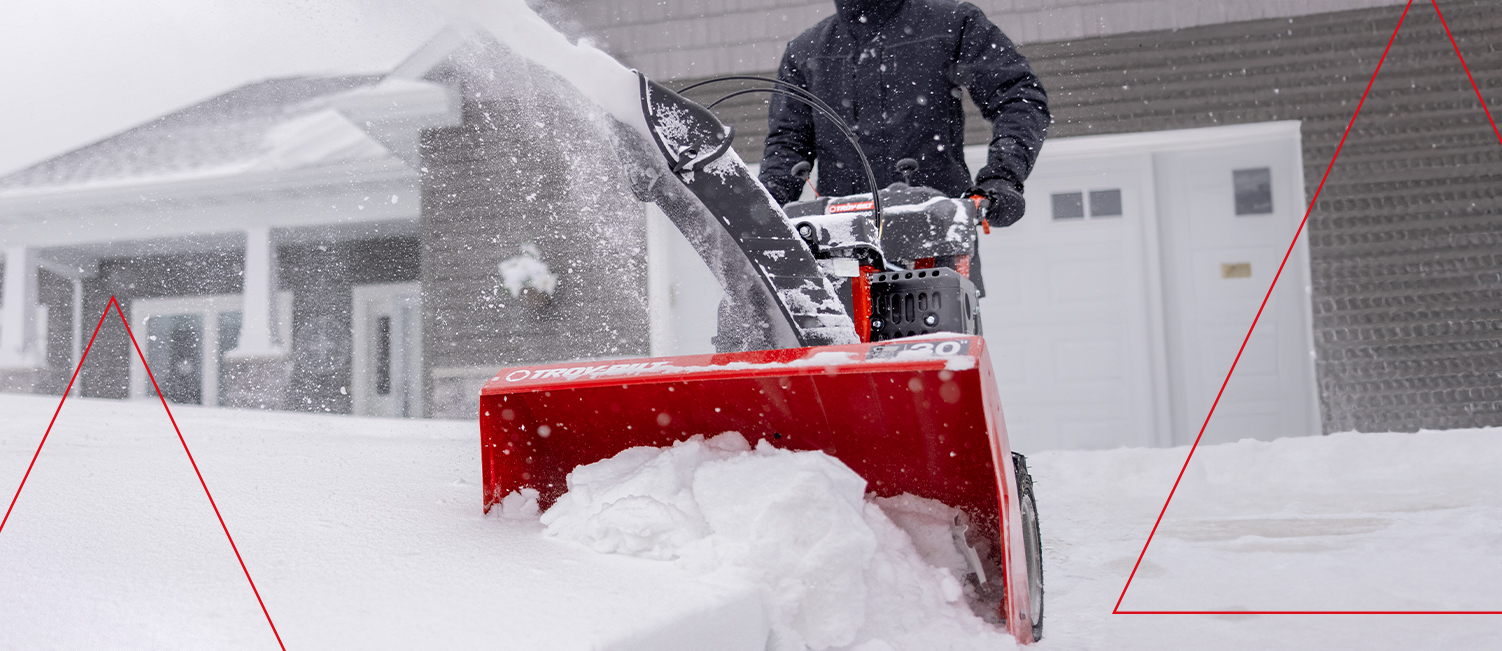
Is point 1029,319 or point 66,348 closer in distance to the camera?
point 1029,319

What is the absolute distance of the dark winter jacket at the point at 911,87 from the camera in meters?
2.45

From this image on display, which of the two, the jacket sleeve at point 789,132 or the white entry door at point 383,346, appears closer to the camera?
the jacket sleeve at point 789,132

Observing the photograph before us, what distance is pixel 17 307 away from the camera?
1078cm

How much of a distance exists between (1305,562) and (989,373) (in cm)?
134

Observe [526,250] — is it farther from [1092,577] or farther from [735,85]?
[1092,577]

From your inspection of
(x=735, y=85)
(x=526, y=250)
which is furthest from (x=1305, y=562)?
(x=526, y=250)

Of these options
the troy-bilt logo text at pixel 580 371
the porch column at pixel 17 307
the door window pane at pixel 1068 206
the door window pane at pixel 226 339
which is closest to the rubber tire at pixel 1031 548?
the troy-bilt logo text at pixel 580 371

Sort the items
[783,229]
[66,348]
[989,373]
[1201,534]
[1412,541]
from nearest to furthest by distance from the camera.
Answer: [989,373] < [783,229] < [1412,541] < [1201,534] < [66,348]

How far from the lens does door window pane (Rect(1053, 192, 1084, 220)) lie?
6070 millimetres

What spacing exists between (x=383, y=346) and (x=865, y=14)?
6596 millimetres

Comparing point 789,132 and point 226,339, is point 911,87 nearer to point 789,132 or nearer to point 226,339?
point 789,132

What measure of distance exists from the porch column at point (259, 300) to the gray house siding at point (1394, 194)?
7939 mm

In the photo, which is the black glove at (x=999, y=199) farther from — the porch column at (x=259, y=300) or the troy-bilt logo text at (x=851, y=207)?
the porch column at (x=259, y=300)

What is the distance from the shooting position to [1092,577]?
2240 millimetres
